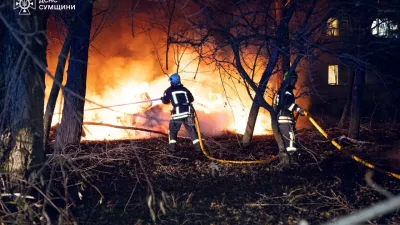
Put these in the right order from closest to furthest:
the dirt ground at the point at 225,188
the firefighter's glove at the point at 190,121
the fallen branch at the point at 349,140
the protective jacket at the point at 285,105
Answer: the dirt ground at the point at 225,188, the protective jacket at the point at 285,105, the firefighter's glove at the point at 190,121, the fallen branch at the point at 349,140

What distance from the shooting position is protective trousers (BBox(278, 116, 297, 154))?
8109 millimetres

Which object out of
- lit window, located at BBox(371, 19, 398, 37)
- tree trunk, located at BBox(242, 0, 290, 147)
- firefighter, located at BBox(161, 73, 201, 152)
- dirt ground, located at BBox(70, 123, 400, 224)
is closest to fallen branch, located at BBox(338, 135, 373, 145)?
dirt ground, located at BBox(70, 123, 400, 224)

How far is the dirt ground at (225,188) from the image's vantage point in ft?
18.0

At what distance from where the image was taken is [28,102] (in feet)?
18.1

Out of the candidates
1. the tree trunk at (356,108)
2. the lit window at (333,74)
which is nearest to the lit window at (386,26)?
the tree trunk at (356,108)

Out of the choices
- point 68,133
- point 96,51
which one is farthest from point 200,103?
point 68,133

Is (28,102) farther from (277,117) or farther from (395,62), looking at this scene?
(395,62)

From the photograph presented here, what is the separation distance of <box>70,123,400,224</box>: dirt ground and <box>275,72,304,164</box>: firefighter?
42 centimetres

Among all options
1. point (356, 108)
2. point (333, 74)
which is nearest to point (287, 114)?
point (356, 108)

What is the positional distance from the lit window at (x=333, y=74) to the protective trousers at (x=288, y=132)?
33.3ft

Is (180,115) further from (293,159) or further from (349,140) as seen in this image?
(349,140)

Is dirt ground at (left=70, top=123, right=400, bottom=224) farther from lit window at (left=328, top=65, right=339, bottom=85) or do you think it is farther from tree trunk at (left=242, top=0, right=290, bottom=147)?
lit window at (left=328, top=65, right=339, bottom=85)

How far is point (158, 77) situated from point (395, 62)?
378 inches

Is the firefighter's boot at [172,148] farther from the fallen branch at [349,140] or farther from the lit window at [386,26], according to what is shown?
the lit window at [386,26]
